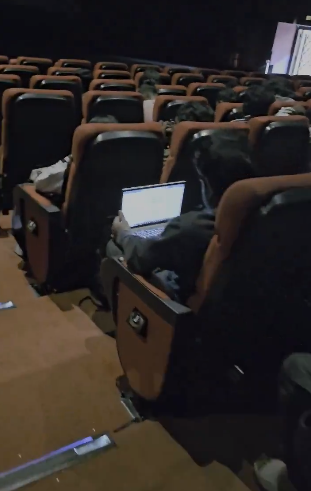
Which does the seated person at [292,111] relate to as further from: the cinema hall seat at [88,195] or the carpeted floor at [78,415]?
the carpeted floor at [78,415]

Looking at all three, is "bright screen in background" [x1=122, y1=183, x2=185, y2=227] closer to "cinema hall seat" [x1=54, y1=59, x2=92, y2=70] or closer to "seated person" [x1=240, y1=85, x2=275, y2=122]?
"seated person" [x1=240, y1=85, x2=275, y2=122]

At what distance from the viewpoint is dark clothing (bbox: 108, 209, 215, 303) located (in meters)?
1.48

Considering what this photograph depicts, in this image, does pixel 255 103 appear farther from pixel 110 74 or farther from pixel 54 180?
pixel 110 74

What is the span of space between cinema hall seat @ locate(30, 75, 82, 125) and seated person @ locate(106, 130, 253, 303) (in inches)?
104

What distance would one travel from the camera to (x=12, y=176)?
2.94 m

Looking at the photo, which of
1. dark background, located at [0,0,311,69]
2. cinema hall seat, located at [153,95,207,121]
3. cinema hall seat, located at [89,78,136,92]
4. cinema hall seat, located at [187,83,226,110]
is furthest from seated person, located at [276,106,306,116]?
dark background, located at [0,0,311,69]

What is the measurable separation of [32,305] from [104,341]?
1.38 ft

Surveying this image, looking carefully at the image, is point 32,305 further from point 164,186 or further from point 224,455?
point 224,455

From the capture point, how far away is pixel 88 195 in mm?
2123

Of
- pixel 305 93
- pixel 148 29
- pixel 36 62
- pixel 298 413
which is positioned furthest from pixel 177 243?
pixel 148 29

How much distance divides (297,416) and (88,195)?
122cm

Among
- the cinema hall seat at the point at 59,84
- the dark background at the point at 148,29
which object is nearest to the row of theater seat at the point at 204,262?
the cinema hall seat at the point at 59,84

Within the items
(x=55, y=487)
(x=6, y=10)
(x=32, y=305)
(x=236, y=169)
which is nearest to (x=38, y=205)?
(x=32, y=305)

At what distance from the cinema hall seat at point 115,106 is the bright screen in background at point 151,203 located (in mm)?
1389
